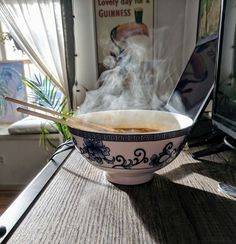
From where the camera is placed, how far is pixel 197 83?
75 cm

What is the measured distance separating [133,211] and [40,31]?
6.58 feet

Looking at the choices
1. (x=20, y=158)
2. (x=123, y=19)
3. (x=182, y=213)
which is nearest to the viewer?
(x=182, y=213)

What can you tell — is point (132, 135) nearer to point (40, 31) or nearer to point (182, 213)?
point (182, 213)

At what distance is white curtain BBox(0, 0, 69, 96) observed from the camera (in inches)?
79.2

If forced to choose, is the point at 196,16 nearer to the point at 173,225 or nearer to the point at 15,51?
the point at 15,51

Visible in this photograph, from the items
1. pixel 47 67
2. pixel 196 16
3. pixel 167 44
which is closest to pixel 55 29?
pixel 47 67

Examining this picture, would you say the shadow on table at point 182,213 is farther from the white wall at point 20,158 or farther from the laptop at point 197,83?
the white wall at point 20,158

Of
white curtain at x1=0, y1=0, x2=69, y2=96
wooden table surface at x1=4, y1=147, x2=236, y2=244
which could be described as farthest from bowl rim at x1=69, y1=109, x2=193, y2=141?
white curtain at x1=0, y1=0, x2=69, y2=96

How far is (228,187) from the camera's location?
0.46 meters

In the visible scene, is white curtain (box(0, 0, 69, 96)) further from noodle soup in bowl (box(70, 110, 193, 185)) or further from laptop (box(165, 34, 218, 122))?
noodle soup in bowl (box(70, 110, 193, 185))

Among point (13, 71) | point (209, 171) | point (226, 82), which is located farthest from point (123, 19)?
point (209, 171)

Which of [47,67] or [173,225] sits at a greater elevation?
[47,67]

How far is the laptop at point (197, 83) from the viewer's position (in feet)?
2.21

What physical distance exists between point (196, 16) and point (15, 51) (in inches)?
63.2
